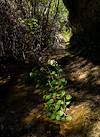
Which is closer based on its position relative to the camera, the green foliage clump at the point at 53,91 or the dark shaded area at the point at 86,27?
the green foliage clump at the point at 53,91

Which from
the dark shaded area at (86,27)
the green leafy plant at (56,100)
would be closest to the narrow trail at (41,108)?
the green leafy plant at (56,100)

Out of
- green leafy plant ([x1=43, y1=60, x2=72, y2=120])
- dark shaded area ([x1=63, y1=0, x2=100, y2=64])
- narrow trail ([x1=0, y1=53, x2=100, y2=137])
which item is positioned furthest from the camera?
dark shaded area ([x1=63, y1=0, x2=100, y2=64])

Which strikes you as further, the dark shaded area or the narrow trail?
the dark shaded area

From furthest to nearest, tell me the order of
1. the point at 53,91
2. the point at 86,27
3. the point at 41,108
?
the point at 86,27 → the point at 53,91 → the point at 41,108

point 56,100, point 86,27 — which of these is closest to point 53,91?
point 56,100

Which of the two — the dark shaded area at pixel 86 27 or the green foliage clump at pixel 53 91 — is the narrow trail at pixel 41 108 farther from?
the dark shaded area at pixel 86 27

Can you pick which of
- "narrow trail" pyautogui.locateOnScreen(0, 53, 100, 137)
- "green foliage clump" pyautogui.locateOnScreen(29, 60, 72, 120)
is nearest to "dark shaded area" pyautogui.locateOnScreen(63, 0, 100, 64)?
"narrow trail" pyautogui.locateOnScreen(0, 53, 100, 137)

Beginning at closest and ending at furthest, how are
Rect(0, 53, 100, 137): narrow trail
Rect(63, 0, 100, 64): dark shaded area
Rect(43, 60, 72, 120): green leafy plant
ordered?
1. Rect(0, 53, 100, 137): narrow trail
2. Rect(43, 60, 72, 120): green leafy plant
3. Rect(63, 0, 100, 64): dark shaded area

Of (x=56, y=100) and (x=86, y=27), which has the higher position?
(x=86, y=27)

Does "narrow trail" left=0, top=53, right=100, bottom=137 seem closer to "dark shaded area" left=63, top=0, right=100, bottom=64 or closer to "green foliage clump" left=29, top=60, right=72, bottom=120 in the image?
"green foliage clump" left=29, top=60, right=72, bottom=120

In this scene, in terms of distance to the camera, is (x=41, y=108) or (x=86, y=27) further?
(x=86, y=27)

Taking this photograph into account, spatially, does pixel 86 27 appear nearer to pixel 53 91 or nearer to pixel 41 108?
pixel 53 91

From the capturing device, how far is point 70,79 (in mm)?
5422

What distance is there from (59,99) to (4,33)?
2603 mm
